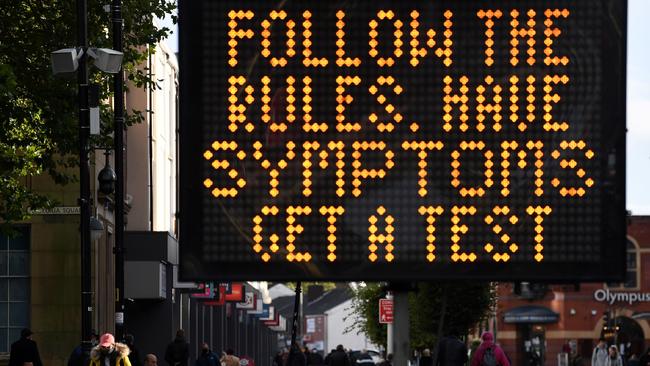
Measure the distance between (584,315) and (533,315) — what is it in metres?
3.10

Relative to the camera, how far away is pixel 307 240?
344 inches

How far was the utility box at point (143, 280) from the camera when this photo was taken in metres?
40.2

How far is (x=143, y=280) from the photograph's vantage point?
40531 millimetres

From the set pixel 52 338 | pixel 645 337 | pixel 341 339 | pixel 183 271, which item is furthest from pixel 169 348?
pixel 341 339

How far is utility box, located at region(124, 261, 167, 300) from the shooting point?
132ft

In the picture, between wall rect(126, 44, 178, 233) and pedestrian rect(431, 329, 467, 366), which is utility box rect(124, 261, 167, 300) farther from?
pedestrian rect(431, 329, 467, 366)

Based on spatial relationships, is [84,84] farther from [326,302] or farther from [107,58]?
[326,302]

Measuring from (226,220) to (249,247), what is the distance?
20 cm

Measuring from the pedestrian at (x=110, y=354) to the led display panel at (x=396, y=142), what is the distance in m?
12.1

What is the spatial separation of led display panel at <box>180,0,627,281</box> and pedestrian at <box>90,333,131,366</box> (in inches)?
475

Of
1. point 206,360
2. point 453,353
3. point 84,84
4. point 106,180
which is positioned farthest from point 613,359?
point 84,84

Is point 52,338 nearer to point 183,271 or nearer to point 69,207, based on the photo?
point 69,207

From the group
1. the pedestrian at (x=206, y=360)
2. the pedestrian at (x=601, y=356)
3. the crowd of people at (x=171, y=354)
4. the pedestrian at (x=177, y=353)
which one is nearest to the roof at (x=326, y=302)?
the pedestrian at (x=601, y=356)

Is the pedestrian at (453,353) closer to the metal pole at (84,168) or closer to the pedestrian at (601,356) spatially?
the metal pole at (84,168)
